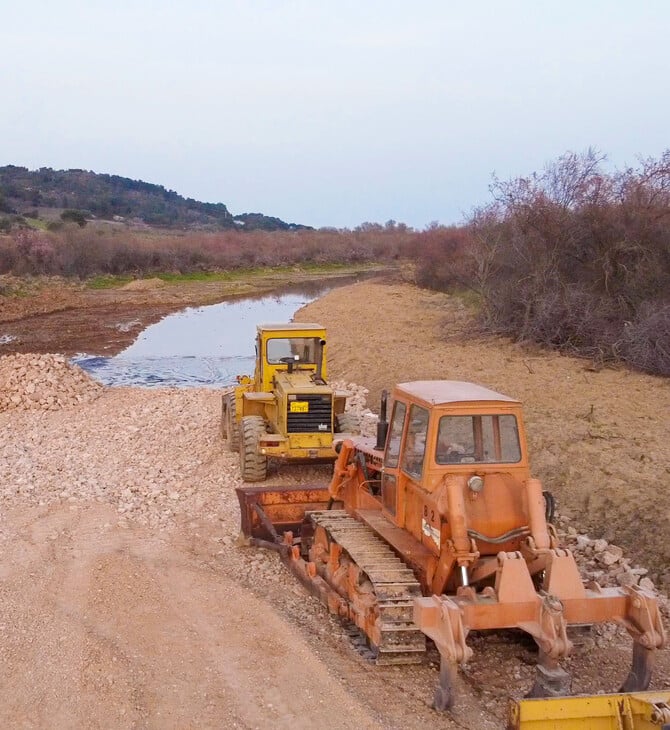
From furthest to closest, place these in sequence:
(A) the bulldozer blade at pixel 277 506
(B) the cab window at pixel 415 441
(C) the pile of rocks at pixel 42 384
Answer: (C) the pile of rocks at pixel 42 384 → (A) the bulldozer blade at pixel 277 506 → (B) the cab window at pixel 415 441

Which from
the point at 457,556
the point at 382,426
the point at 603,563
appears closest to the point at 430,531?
the point at 457,556

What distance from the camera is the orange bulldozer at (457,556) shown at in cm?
568

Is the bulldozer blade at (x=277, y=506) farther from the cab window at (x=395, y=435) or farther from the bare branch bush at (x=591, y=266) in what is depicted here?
the bare branch bush at (x=591, y=266)

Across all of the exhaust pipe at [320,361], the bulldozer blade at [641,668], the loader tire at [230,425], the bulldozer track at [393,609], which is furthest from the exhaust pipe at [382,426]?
the loader tire at [230,425]

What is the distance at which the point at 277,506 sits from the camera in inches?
387

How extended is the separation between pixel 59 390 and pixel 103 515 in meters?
7.85

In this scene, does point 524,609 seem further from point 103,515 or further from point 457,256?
point 457,256

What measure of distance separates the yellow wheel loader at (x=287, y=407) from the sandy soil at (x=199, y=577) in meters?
0.68

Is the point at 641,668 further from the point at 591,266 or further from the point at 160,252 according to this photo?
the point at 160,252

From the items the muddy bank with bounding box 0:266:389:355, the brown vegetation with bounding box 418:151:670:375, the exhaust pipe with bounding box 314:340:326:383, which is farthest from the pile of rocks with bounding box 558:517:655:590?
the muddy bank with bounding box 0:266:389:355

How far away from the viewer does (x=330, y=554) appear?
7902 mm

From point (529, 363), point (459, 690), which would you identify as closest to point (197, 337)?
point (529, 363)

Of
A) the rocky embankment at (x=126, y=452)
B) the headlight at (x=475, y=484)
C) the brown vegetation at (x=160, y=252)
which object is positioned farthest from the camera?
the brown vegetation at (x=160, y=252)

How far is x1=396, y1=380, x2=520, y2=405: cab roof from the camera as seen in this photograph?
663 cm
